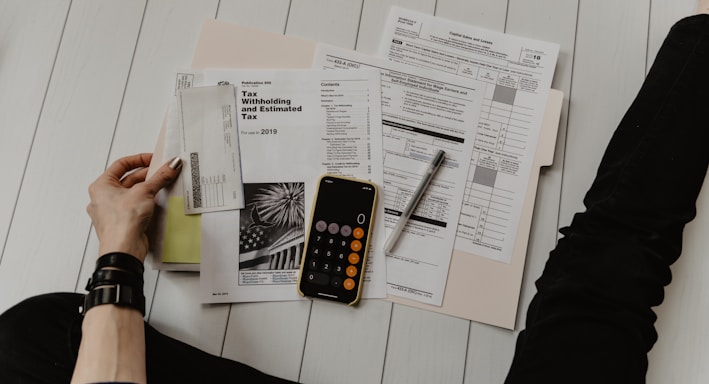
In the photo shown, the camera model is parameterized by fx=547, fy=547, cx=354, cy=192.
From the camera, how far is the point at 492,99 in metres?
0.75

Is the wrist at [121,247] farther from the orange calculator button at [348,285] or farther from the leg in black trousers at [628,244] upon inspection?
the leg in black trousers at [628,244]

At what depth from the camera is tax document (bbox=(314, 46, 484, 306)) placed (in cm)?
72

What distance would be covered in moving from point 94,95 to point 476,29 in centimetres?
55

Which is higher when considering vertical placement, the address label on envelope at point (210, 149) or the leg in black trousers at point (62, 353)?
the address label on envelope at point (210, 149)

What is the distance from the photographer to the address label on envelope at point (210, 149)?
0.72 metres

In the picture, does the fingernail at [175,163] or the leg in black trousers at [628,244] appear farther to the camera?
the fingernail at [175,163]

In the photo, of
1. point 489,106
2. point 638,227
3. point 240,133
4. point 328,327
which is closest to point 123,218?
point 240,133

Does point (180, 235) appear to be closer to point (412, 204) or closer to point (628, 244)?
point (412, 204)

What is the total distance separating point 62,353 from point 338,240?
0.35 metres

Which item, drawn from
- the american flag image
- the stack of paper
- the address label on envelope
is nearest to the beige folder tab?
the stack of paper

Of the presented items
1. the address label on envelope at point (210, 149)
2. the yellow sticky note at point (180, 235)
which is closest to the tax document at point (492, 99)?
the address label on envelope at point (210, 149)

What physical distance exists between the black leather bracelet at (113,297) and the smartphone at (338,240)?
20 centimetres

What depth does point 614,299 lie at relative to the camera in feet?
1.90

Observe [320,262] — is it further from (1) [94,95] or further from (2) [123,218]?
(1) [94,95]
